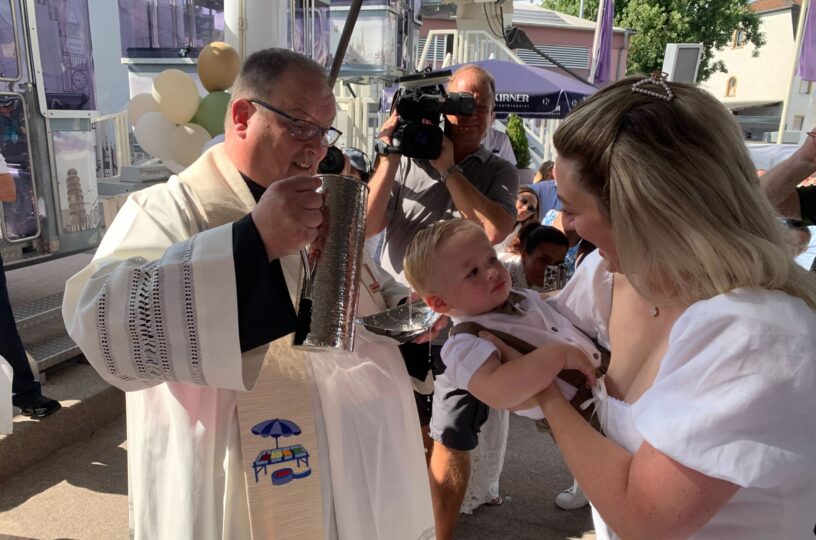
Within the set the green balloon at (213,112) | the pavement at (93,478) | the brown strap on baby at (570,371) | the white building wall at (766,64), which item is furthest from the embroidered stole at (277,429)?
the white building wall at (766,64)

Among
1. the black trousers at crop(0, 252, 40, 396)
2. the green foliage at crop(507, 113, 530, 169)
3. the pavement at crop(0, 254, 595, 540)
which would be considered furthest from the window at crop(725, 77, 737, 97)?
the black trousers at crop(0, 252, 40, 396)

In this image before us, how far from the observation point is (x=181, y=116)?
4.69m

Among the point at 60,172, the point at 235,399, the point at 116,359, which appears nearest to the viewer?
the point at 116,359

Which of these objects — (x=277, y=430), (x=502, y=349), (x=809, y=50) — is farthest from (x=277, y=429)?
(x=809, y=50)

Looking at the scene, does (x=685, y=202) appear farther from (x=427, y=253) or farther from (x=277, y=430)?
(x=277, y=430)

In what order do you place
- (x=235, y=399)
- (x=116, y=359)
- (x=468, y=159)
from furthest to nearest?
(x=468, y=159) → (x=235, y=399) → (x=116, y=359)

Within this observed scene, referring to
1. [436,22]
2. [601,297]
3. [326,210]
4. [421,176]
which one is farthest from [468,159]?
[436,22]

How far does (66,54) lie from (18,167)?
0.88m

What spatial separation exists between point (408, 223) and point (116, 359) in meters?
1.92

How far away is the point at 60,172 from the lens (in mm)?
4234

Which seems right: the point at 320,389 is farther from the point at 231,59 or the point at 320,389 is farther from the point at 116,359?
the point at 231,59

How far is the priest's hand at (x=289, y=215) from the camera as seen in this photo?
1155 millimetres

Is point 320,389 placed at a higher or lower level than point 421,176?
lower

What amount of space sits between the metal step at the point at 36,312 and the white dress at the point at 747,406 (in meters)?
4.11
